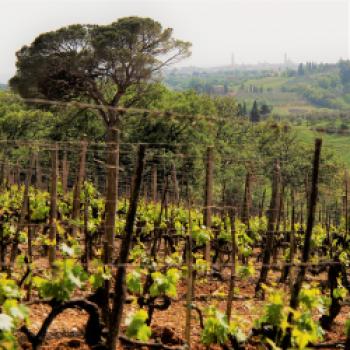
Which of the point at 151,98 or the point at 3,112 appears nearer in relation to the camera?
the point at 151,98

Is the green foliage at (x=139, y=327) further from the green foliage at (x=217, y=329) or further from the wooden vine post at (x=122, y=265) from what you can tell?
the green foliage at (x=217, y=329)

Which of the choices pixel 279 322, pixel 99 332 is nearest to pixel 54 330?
pixel 99 332

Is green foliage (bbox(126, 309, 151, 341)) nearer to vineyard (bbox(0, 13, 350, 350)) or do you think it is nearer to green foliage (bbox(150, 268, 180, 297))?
vineyard (bbox(0, 13, 350, 350))

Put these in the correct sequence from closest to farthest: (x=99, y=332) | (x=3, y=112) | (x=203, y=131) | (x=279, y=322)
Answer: (x=279, y=322) → (x=99, y=332) → (x=203, y=131) → (x=3, y=112)

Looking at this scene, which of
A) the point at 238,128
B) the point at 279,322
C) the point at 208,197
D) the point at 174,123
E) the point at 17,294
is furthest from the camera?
the point at 238,128

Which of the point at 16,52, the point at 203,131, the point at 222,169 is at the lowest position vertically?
the point at 222,169

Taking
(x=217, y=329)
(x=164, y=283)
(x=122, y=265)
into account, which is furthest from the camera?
(x=164, y=283)

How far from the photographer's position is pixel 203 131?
36188 mm

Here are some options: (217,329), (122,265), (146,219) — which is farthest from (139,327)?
(146,219)

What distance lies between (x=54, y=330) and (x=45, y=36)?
68.8ft

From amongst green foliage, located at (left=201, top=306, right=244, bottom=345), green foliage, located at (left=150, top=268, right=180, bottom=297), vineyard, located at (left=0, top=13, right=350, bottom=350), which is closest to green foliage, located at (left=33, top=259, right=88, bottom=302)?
vineyard, located at (left=0, top=13, right=350, bottom=350)

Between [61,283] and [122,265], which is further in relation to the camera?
[122,265]

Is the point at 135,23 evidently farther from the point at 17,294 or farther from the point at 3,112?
the point at 17,294

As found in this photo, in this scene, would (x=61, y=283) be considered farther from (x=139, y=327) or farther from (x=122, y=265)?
(x=139, y=327)
